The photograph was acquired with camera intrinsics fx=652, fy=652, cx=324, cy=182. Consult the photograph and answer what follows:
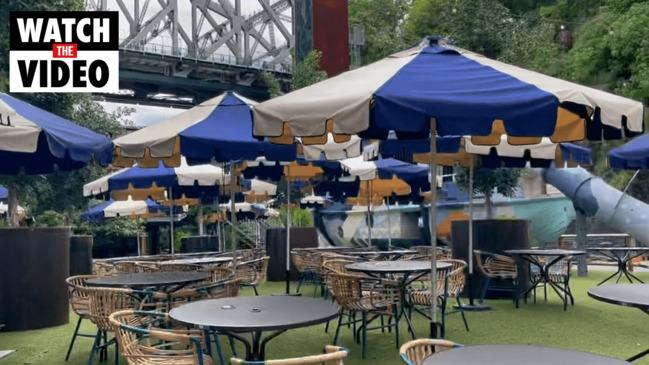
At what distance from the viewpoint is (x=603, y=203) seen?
15.4 m

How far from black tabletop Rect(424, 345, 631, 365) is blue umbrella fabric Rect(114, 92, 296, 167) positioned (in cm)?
317

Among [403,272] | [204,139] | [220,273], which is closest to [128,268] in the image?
[220,273]

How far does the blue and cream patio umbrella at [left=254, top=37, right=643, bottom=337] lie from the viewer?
3984 millimetres

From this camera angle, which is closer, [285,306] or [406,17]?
[285,306]

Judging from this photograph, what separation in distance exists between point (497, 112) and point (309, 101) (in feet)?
4.04

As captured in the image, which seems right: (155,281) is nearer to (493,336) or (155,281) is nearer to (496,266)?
(493,336)

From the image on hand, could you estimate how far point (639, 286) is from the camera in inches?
195

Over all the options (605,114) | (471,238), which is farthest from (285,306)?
(471,238)

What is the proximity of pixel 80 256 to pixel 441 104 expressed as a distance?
30.6 ft

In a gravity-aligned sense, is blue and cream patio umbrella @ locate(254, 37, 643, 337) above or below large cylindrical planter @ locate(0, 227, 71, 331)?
above

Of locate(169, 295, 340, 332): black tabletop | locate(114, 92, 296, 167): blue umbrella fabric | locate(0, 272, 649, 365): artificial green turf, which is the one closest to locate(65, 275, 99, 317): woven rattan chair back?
locate(0, 272, 649, 365): artificial green turf

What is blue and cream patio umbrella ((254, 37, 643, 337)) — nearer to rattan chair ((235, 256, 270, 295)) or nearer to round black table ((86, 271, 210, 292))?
round black table ((86, 271, 210, 292))

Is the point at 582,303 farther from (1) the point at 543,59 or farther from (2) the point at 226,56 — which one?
(2) the point at 226,56

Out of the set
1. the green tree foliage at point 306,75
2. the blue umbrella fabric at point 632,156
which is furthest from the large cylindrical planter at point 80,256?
the green tree foliage at point 306,75
